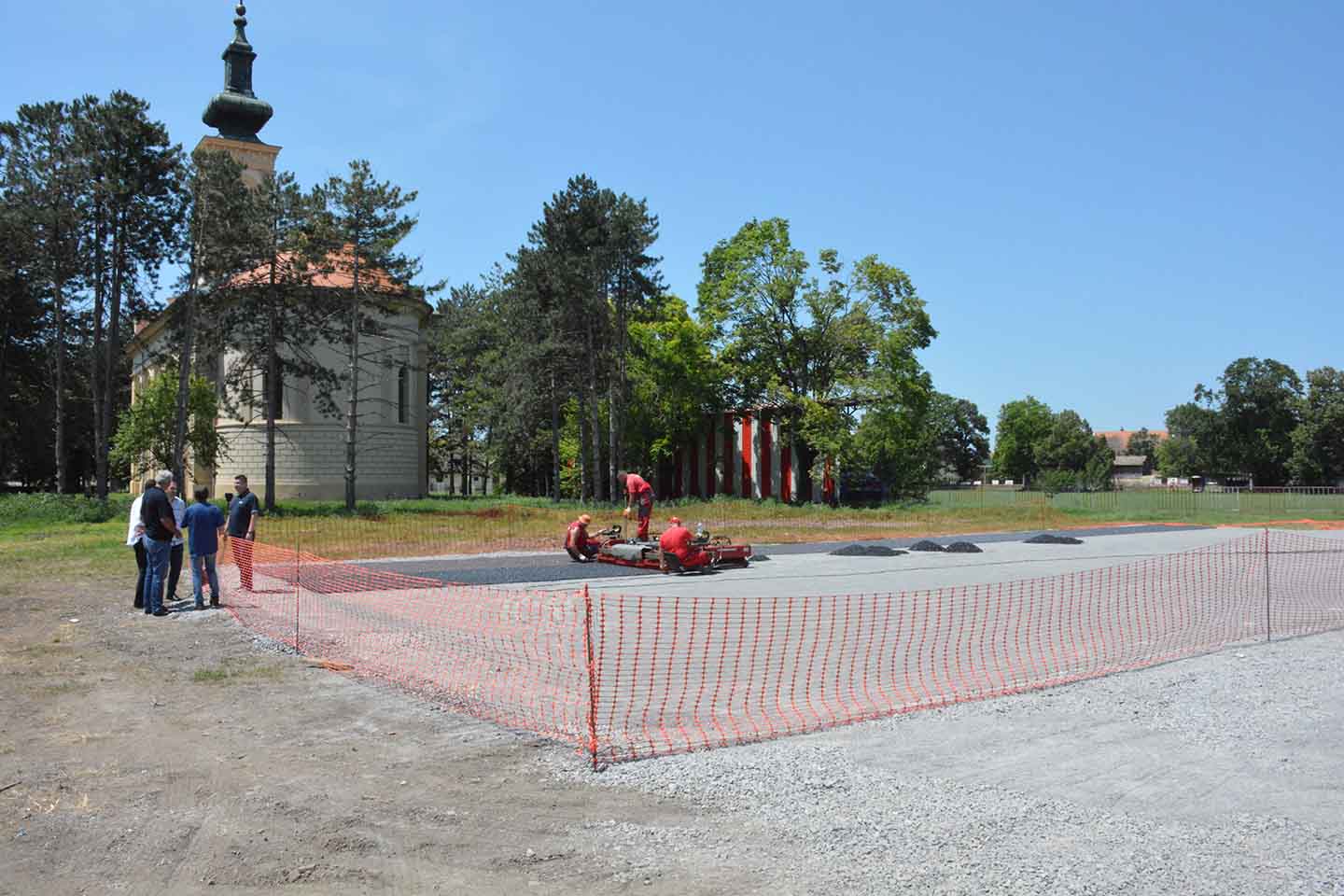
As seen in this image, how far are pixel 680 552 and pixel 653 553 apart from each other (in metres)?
0.83

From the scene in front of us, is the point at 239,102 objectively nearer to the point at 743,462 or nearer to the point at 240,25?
the point at 240,25

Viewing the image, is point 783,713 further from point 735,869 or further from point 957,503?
point 957,503

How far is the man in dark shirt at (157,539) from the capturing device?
12.8 meters

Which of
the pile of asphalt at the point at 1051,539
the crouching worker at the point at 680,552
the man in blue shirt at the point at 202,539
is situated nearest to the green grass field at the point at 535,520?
the man in blue shirt at the point at 202,539

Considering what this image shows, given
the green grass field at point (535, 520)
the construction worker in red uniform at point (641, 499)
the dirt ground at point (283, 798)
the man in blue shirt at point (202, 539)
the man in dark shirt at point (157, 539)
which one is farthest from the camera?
the green grass field at point (535, 520)

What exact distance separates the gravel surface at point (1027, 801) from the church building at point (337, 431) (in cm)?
4074

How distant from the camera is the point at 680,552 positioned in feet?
59.3

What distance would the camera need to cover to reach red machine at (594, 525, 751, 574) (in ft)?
60.4

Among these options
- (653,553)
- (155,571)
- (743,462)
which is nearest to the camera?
(155,571)

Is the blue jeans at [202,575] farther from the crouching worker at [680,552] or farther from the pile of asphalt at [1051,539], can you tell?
the pile of asphalt at [1051,539]

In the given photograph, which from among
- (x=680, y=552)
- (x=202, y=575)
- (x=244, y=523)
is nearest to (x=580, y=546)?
(x=680, y=552)

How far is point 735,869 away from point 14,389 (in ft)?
201

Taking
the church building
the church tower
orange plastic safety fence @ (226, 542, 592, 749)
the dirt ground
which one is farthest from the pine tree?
the dirt ground

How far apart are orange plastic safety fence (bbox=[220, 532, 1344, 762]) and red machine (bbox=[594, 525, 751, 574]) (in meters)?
4.08
